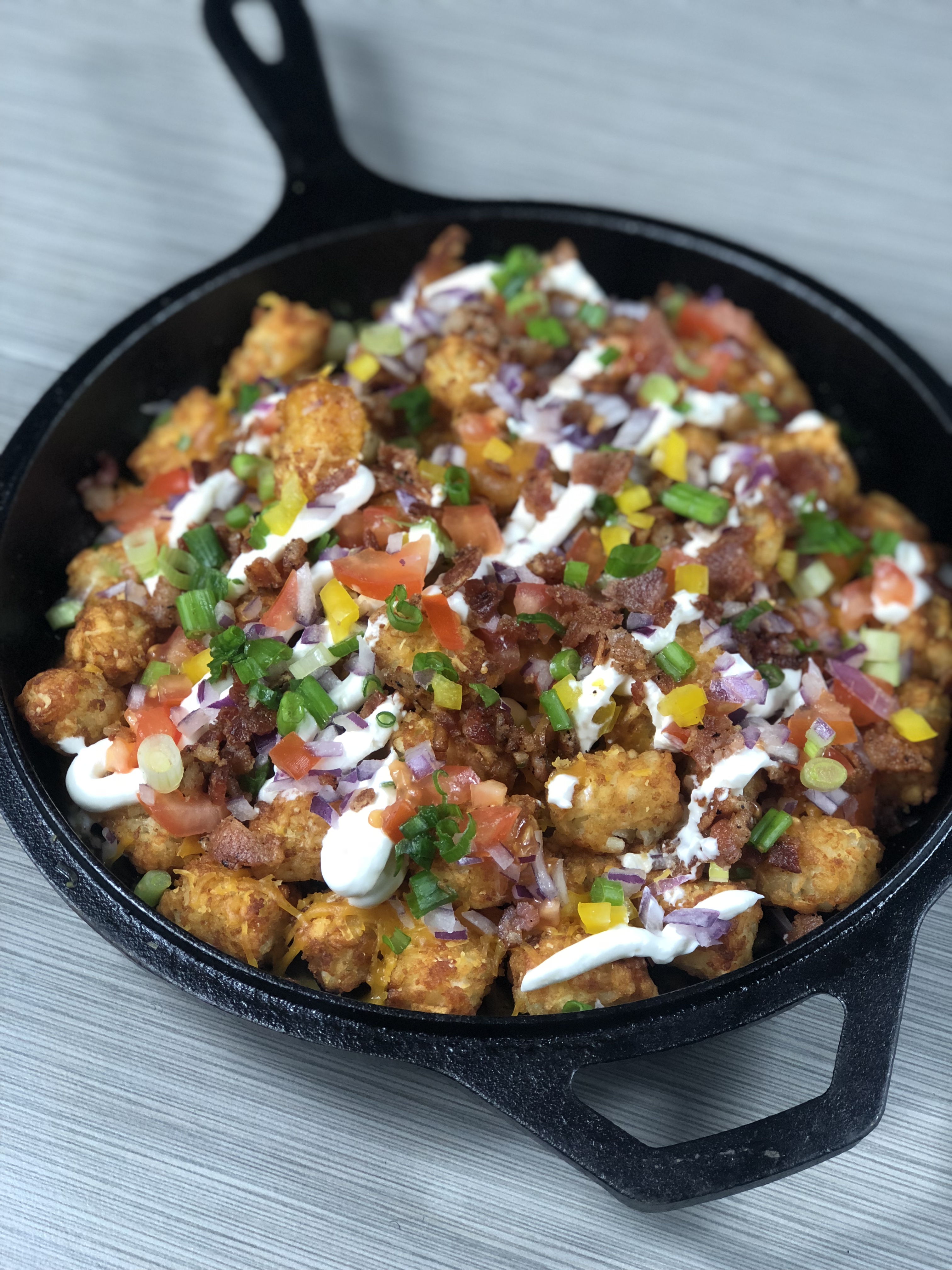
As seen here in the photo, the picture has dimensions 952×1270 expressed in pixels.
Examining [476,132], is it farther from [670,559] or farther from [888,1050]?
[888,1050]

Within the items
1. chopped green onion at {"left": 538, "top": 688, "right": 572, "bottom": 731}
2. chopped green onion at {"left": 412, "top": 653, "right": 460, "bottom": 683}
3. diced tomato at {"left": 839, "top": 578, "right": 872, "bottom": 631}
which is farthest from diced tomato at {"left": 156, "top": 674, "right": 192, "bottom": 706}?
diced tomato at {"left": 839, "top": 578, "right": 872, "bottom": 631}

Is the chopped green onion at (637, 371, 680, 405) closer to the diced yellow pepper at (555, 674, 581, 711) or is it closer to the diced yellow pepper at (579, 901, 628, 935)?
the diced yellow pepper at (555, 674, 581, 711)

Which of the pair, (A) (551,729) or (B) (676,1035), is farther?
(A) (551,729)

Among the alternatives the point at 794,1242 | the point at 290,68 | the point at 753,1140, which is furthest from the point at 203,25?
the point at 794,1242

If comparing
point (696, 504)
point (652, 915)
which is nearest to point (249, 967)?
point (652, 915)

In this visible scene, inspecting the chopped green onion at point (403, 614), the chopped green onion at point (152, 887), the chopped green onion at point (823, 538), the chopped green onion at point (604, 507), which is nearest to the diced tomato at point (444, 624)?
the chopped green onion at point (403, 614)

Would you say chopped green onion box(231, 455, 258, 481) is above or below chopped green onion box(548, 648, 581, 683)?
above

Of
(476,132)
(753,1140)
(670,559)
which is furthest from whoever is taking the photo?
(476,132)
